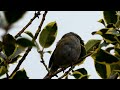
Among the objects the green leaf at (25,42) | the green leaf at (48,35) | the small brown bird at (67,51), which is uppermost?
the green leaf at (25,42)

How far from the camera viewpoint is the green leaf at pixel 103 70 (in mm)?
1181

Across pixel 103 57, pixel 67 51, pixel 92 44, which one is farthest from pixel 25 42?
pixel 67 51

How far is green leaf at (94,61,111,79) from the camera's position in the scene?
3.87 ft

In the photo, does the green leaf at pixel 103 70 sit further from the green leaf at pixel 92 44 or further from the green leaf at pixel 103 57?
the green leaf at pixel 92 44

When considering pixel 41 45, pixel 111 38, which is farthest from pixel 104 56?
pixel 41 45

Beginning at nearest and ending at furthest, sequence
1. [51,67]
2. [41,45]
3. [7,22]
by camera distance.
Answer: [7,22], [41,45], [51,67]

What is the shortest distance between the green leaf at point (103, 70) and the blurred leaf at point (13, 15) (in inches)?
28.1

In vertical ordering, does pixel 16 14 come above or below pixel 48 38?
above

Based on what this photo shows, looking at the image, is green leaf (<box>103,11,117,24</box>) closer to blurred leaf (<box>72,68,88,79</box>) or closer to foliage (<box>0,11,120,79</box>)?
foliage (<box>0,11,120,79</box>)

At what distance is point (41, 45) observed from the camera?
1471 millimetres

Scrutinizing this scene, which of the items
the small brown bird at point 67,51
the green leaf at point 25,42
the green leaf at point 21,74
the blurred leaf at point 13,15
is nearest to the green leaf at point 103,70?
the green leaf at point 21,74

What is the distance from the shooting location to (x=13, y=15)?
0.54 metres
